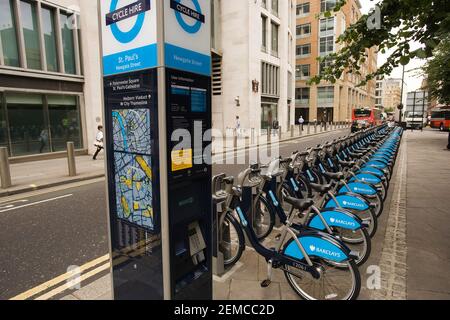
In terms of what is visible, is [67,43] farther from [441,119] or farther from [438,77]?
[441,119]

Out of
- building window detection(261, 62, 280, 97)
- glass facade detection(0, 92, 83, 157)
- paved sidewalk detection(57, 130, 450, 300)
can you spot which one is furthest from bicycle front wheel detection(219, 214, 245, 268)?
building window detection(261, 62, 280, 97)

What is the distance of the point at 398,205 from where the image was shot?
224 inches

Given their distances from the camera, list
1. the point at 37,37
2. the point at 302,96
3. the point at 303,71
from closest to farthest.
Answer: the point at 37,37, the point at 303,71, the point at 302,96

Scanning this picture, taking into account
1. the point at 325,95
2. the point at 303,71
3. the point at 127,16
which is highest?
the point at 303,71

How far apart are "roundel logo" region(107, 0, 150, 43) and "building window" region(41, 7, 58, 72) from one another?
13622 mm

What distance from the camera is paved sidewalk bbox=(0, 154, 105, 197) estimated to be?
7.54 metres

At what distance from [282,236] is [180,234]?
44.3 inches

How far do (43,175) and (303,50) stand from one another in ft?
168

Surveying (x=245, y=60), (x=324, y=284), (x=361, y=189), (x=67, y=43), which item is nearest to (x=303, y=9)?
(x=245, y=60)

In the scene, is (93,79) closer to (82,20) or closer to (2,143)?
(82,20)

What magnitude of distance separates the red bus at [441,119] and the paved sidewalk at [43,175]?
39827mm

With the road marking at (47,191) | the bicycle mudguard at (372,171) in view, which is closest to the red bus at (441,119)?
the bicycle mudguard at (372,171)

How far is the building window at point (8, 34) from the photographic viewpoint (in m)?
11.5

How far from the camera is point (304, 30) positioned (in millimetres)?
50688
